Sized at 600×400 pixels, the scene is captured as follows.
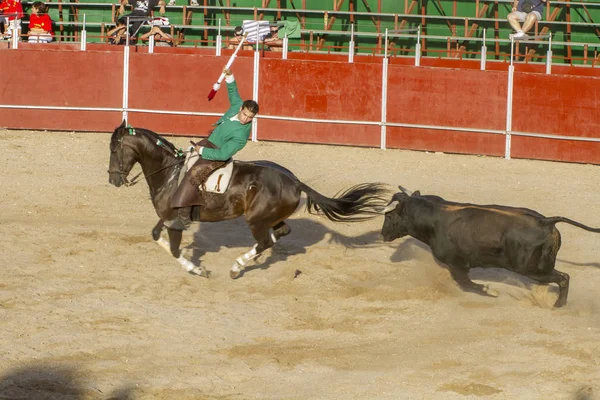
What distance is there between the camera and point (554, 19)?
74.9 ft

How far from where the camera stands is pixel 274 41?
20.5 meters

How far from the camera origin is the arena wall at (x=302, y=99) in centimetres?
1867

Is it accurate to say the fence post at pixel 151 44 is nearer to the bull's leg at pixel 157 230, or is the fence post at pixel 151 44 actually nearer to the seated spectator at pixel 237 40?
the seated spectator at pixel 237 40

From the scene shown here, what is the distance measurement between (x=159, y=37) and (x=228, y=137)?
10747 millimetres

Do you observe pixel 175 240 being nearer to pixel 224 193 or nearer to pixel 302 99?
pixel 224 193

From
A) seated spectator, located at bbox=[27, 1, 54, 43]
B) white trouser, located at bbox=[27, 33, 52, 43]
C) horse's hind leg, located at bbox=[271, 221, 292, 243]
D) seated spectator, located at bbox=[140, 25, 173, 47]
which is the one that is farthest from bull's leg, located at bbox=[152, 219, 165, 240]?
seated spectator, located at bbox=[27, 1, 54, 43]

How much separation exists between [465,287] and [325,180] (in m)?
6.07

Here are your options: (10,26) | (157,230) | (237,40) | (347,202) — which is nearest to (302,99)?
(237,40)

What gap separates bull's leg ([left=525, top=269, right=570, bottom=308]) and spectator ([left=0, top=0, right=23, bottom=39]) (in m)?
13.4

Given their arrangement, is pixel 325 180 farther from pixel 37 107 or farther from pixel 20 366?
pixel 20 366

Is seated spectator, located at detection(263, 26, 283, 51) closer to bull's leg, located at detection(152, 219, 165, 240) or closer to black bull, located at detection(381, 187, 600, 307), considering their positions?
bull's leg, located at detection(152, 219, 165, 240)

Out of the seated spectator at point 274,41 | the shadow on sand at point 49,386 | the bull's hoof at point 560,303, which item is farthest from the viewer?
the seated spectator at point 274,41

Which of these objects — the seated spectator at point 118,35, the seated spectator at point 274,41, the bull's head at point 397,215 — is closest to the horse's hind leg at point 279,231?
the bull's head at point 397,215

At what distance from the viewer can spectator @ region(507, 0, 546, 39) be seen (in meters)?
21.4
